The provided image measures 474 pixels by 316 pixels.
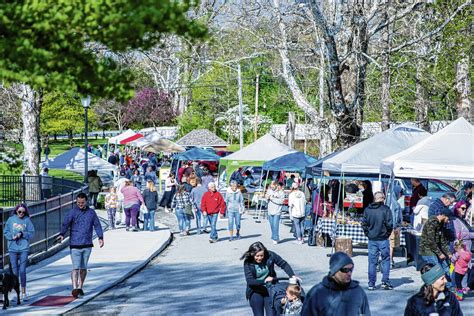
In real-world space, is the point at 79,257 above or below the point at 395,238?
above

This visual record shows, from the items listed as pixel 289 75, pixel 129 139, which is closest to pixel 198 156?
pixel 129 139

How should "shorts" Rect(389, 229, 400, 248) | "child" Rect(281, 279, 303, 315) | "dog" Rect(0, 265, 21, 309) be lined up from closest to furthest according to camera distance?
1. "child" Rect(281, 279, 303, 315)
2. "dog" Rect(0, 265, 21, 309)
3. "shorts" Rect(389, 229, 400, 248)

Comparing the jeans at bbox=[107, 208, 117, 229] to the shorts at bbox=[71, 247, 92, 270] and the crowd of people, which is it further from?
the shorts at bbox=[71, 247, 92, 270]

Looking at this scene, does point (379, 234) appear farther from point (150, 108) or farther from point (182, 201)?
point (150, 108)

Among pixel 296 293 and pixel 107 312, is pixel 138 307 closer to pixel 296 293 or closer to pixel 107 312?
pixel 107 312

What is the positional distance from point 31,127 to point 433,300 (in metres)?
27.4

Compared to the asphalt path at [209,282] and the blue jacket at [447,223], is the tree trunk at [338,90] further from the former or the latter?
the blue jacket at [447,223]

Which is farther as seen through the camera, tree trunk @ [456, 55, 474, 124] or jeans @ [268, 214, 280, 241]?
tree trunk @ [456, 55, 474, 124]

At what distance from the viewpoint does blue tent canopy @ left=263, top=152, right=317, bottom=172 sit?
30.1 meters

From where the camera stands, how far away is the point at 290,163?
30.3 meters

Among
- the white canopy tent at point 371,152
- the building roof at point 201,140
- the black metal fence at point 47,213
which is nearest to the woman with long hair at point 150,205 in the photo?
the black metal fence at point 47,213

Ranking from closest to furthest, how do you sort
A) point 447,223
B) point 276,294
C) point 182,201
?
point 276,294 → point 447,223 → point 182,201

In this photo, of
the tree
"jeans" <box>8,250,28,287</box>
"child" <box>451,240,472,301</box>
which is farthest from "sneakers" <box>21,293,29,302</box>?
the tree

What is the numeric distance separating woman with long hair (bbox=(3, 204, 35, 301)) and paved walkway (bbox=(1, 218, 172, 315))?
59 cm
